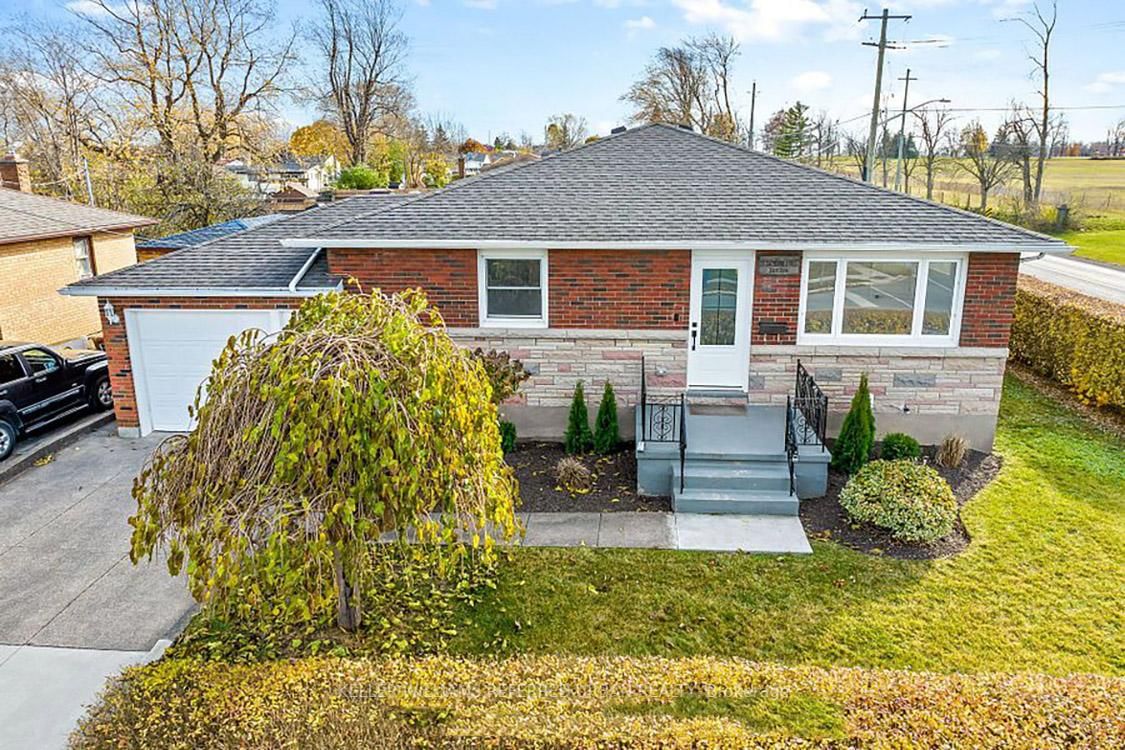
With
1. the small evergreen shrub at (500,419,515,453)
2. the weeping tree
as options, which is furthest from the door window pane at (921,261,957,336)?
the weeping tree

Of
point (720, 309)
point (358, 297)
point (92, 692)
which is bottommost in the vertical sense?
point (92, 692)

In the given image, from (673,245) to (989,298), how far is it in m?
4.48

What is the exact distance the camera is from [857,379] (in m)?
10.4

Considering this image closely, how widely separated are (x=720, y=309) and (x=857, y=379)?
2235 millimetres

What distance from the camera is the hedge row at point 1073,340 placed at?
12047mm

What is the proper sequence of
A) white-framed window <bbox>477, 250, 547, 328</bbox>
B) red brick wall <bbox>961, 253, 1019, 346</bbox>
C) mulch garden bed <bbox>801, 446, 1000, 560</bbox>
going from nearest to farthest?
mulch garden bed <bbox>801, 446, 1000, 560</bbox>
red brick wall <bbox>961, 253, 1019, 346</bbox>
white-framed window <bbox>477, 250, 547, 328</bbox>

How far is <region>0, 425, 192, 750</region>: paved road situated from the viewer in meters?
5.74

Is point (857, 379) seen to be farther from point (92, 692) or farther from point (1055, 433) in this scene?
point (92, 692)

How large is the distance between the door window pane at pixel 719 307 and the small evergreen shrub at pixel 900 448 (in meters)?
2.59

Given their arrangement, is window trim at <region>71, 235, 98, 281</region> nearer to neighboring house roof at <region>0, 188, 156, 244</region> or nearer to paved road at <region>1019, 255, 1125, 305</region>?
neighboring house roof at <region>0, 188, 156, 244</region>

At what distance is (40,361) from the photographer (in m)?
11.6

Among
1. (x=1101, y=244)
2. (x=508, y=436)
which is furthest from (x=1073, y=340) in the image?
(x=1101, y=244)

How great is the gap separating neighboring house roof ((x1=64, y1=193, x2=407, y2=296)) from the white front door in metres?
5.18

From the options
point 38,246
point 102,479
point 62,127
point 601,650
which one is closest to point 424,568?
point 601,650
